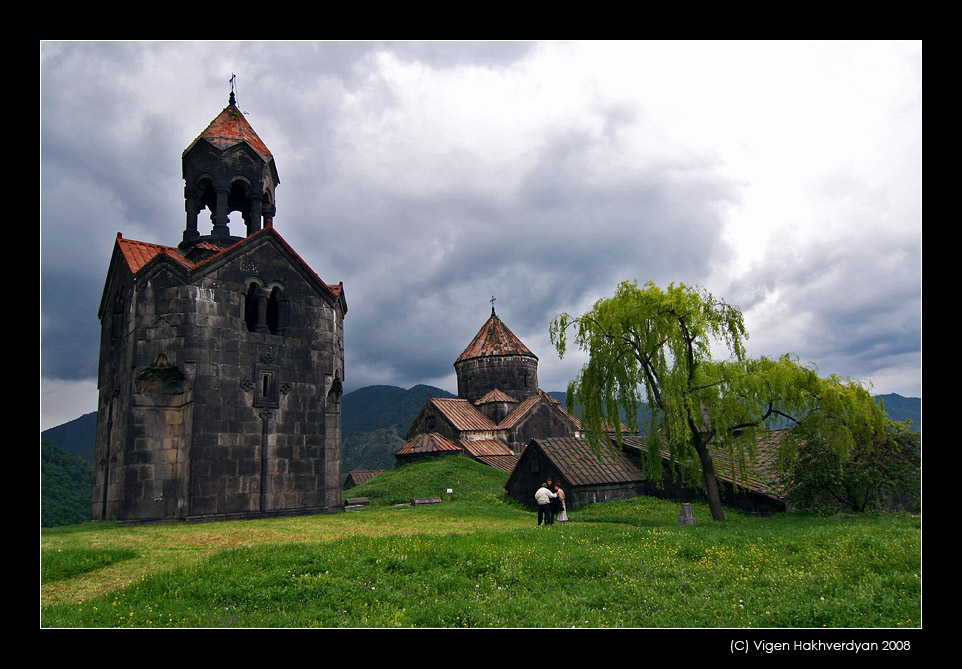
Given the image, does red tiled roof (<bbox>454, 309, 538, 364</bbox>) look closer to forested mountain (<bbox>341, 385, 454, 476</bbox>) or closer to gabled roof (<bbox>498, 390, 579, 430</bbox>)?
gabled roof (<bbox>498, 390, 579, 430</bbox>)

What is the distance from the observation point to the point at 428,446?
1219 inches

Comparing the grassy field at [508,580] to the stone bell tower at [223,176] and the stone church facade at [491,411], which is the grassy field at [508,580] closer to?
the stone bell tower at [223,176]

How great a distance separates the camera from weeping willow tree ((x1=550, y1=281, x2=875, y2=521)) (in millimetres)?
12445

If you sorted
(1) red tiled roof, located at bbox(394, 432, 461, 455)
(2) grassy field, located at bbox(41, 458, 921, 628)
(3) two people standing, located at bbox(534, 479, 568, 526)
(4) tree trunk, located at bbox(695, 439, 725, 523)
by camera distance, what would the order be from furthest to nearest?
1. (1) red tiled roof, located at bbox(394, 432, 461, 455)
2. (3) two people standing, located at bbox(534, 479, 568, 526)
3. (4) tree trunk, located at bbox(695, 439, 725, 523)
4. (2) grassy field, located at bbox(41, 458, 921, 628)

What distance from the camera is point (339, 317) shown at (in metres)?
18.6

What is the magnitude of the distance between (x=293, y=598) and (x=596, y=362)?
912 centimetres

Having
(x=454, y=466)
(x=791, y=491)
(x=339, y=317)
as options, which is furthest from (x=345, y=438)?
(x=791, y=491)

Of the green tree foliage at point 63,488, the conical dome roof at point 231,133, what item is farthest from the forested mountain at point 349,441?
the conical dome roof at point 231,133

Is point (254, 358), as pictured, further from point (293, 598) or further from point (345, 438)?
point (345, 438)

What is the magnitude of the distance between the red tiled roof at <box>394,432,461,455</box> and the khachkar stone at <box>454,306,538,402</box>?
7451 mm

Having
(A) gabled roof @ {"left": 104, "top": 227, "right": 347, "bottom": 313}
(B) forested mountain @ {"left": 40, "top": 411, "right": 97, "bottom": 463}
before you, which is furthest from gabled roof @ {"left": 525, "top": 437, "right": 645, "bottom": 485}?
(B) forested mountain @ {"left": 40, "top": 411, "right": 97, "bottom": 463}

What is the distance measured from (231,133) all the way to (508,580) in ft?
58.5

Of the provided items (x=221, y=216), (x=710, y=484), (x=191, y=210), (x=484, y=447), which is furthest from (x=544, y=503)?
(x=484, y=447)
